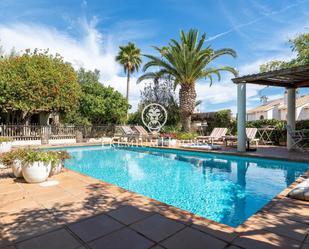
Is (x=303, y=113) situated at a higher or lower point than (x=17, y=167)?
higher

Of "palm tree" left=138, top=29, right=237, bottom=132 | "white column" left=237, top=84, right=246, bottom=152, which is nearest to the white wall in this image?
"palm tree" left=138, top=29, right=237, bottom=132

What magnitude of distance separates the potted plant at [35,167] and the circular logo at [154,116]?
15.5m

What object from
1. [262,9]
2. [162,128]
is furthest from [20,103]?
[262,9]

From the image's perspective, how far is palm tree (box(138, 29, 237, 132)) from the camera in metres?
14.3

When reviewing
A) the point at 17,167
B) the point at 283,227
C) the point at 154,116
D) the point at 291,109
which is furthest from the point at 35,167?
the point at 154,116

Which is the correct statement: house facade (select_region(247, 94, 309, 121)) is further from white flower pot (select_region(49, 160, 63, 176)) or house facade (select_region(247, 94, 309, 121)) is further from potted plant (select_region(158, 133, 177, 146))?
white flower pot (select_region(49, 160, 63, 176))

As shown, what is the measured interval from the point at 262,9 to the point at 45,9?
38.6 ft

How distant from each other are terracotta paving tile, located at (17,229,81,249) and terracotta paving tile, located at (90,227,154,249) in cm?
25

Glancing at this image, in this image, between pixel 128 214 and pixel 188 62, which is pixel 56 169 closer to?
pixel 128 214

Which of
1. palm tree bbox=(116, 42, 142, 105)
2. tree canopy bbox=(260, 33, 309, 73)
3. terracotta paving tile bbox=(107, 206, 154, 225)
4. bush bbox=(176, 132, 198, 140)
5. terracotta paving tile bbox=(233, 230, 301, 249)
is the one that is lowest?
terracotta paving tile bbox=(107, 206, 154, 225)

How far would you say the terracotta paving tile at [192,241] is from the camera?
231cm

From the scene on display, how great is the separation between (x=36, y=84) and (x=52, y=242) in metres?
13.7

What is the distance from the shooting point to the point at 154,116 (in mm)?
21203

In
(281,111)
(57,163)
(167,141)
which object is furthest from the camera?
(281,111)
